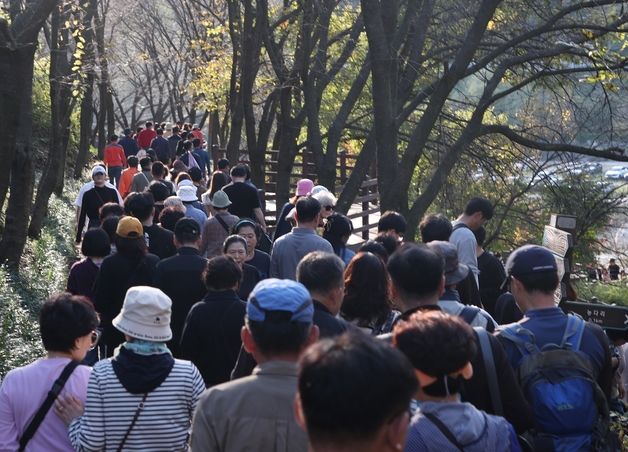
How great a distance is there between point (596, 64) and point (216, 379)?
802 cm

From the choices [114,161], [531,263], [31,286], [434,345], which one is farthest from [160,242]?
[114,161]

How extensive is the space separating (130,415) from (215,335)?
6.18 feet

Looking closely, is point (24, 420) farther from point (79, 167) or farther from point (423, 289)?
point (79, 167)

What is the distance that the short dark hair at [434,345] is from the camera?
3.78 m

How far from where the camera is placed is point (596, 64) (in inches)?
511

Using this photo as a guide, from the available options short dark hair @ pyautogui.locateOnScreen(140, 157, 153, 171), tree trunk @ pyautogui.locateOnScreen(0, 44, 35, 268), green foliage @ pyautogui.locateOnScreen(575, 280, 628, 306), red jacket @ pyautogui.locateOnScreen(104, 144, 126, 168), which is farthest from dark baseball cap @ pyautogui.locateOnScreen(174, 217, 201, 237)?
red jacket @ pyautogui.locateOnScreen(104, 144, 126, 168)

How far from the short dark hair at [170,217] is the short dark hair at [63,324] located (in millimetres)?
5788

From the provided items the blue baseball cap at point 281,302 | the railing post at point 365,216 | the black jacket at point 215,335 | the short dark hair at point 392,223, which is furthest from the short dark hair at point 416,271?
the railing post at point 365,216

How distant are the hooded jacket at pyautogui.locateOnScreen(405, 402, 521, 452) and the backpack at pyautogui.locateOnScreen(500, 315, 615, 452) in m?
0.82

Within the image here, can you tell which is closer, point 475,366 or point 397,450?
point 397,450

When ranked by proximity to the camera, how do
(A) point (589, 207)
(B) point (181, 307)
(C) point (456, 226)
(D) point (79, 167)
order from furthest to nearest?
1. (D) point (79, 167)
2. (A) point (589, 207)
3. (C) point (456, 226)
4. (B) point (181, 307)

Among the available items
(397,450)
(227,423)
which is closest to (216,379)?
(227,423)

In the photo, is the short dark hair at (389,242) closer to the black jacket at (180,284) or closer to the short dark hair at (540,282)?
the black jacket at (180,284)

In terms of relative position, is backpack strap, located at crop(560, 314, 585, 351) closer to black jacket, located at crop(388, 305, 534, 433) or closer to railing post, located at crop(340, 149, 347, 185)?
black jacket, located at crop(388, 305, 534, 433)
